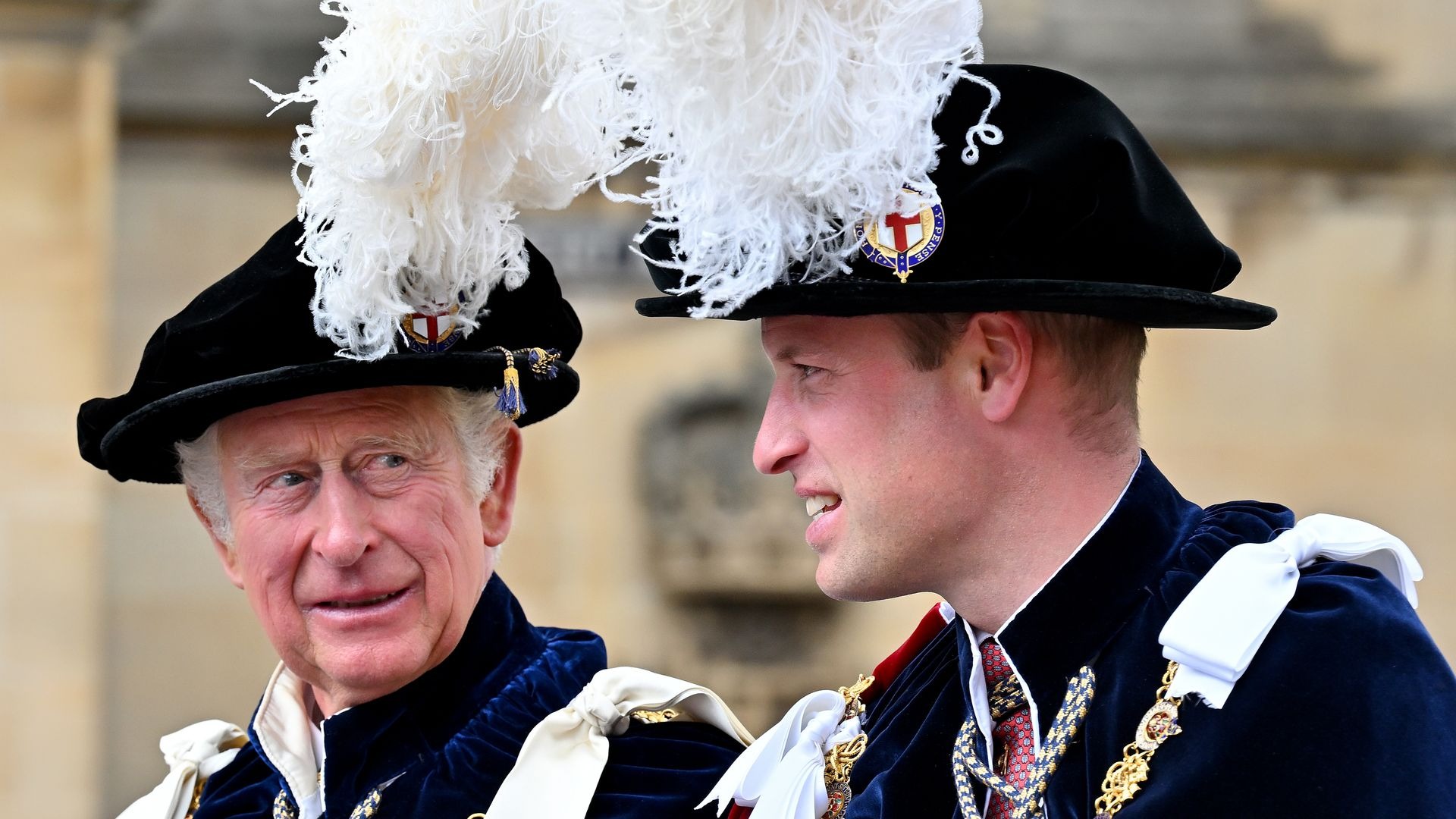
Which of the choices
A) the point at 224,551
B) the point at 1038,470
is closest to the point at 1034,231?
the point at 1038,470

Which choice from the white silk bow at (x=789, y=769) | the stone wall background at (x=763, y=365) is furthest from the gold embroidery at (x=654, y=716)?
the stone wall background at (x=763, y=365)

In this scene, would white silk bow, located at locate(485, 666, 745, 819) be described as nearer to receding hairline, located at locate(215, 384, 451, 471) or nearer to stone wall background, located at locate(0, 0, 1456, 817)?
receding hairline, located at locate(215, 384, 451, 471)

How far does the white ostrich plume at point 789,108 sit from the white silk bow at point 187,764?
1.61 metres

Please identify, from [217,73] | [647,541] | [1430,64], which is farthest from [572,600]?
[1430,64]

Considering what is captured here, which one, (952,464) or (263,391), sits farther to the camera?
(263,391)

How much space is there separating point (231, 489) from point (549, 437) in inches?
145

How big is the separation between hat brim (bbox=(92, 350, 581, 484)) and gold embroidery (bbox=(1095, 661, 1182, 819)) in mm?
1267

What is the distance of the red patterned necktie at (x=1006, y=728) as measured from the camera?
2.35 metres

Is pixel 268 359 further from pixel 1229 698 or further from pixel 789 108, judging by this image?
pixel 1229 698

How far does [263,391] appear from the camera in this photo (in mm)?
2814

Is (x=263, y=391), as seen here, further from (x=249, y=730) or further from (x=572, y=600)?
(x=572, y=600)

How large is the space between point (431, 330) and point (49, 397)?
350 centimetres

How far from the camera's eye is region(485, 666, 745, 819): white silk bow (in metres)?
2.81

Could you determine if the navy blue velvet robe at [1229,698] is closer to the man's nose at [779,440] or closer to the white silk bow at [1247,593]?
the white silk bow at [1247,593]
